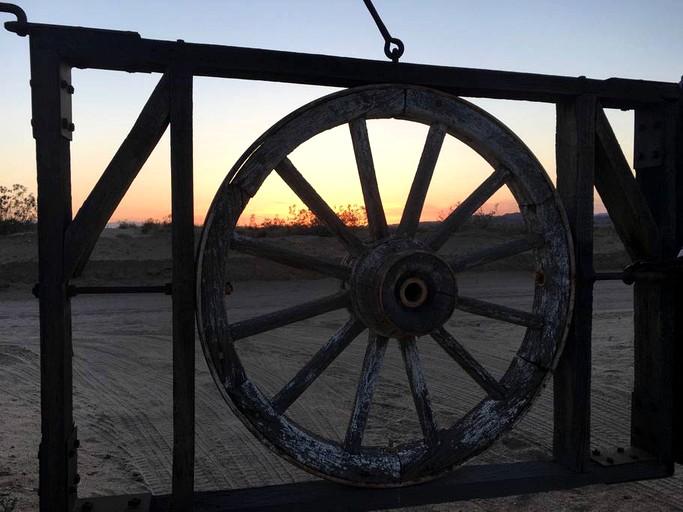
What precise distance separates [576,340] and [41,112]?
2.71m

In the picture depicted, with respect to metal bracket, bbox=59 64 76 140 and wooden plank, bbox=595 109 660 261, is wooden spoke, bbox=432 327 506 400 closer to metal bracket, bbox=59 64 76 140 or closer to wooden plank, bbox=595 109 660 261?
wooden plank, bbox=595 109 660 261

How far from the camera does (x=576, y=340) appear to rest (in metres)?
3.21

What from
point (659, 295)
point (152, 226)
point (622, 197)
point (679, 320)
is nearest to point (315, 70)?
point (622, 197)

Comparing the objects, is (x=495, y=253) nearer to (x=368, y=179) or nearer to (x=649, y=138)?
(x=368, y=179)

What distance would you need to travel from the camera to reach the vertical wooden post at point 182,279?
8.68 feet

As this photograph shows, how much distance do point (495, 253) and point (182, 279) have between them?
5.23 ft

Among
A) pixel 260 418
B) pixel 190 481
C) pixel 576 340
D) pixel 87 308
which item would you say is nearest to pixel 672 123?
pixel 576 340

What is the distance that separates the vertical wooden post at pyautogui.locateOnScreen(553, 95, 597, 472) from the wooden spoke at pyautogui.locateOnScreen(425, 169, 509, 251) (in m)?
0.39

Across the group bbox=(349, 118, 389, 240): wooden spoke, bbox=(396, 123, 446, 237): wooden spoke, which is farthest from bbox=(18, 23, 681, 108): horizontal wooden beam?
bbox=(396, 123, 446, 237): wooden spoke

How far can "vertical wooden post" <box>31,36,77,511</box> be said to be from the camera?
99.7 inches

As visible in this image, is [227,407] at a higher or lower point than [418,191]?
lower

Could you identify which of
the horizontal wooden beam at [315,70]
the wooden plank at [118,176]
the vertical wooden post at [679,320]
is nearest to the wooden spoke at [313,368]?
the wooden plank at [118,176]

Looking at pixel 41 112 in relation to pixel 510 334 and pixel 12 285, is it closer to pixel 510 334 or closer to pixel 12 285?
pixel 510 334

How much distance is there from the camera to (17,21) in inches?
98.0
